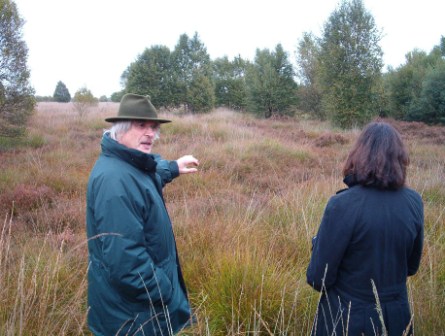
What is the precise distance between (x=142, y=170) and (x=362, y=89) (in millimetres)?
18434

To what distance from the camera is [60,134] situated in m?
13.5

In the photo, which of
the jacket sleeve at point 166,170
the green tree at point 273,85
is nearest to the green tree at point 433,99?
the green tree at point 273,85

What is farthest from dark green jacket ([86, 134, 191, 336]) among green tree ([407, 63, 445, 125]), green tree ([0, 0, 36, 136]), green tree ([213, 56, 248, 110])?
green tree ([213, 56, 248, 110])

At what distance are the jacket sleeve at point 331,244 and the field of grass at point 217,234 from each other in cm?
35

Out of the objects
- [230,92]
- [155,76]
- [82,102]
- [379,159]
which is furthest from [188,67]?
[379,159]

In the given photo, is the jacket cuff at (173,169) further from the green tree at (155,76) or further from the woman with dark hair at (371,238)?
the green tree at (155,76)

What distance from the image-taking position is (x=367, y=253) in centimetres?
185

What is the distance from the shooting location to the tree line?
17578mm

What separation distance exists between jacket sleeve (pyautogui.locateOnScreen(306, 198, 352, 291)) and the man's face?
121 centimetres

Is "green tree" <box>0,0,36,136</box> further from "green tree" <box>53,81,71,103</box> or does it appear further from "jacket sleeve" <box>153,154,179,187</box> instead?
"green tree" <box>53,81,71,103</box>

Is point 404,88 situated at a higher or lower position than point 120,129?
higher

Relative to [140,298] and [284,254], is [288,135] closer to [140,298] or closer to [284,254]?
[284,254]

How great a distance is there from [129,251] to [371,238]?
1.27 m

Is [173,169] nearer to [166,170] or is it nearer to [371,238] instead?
[166,170]
